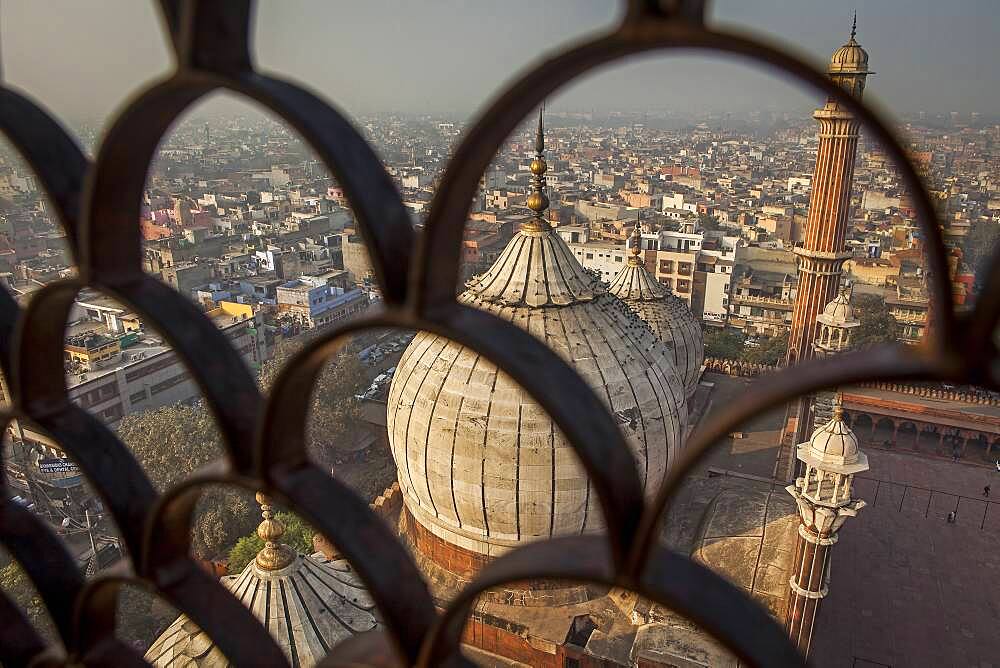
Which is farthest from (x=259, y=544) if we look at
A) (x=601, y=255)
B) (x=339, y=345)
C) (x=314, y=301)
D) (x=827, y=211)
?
→ (x=601, y=255)

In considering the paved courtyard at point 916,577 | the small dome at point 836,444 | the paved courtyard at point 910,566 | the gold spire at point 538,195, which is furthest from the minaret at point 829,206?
the gold spire at point 538,195

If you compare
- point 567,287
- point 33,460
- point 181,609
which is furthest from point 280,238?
point 181,609

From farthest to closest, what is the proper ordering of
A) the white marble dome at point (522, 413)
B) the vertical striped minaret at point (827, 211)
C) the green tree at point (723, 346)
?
the green tree at point (723, 346), the vertical striped minaret at point (827, 211), the white marble dome at point (522, 413)

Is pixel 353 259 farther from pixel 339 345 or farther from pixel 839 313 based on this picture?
pixel 339 345

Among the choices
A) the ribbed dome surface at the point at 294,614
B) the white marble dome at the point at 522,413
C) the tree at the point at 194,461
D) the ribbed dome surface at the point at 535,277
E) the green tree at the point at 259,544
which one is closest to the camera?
the ribbed dome surface at the point at 294,614

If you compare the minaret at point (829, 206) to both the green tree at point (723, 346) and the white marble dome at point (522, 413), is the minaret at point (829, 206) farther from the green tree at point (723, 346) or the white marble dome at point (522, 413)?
the green tree at point (723, 346)

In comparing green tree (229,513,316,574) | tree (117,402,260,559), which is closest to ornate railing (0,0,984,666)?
green tree (229,513,316,574)

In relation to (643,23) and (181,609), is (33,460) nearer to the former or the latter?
(181,609)
